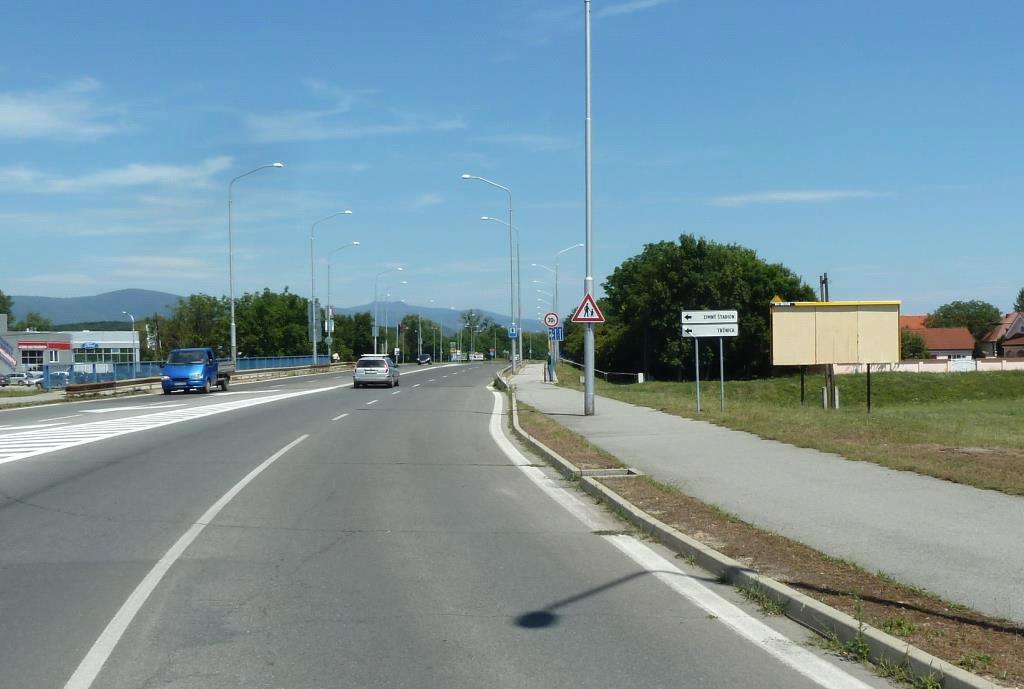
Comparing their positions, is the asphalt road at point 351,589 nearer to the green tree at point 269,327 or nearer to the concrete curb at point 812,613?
the concrete curb at point 812,613

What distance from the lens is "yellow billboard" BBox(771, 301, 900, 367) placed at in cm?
3300

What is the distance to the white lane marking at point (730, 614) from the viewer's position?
5430mm

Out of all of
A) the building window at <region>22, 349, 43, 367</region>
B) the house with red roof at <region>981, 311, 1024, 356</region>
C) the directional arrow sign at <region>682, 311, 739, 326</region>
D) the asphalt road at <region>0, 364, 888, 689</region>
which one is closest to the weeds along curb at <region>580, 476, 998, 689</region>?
the asphalt road at <region>0, 364, 888, 689</region>

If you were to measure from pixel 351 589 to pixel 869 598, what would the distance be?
3751 mm

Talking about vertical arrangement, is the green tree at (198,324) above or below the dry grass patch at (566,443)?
above

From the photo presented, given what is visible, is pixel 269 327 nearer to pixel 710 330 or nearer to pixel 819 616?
pixel 710 330

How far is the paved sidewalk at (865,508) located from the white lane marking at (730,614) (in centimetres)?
130

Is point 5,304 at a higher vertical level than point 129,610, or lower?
higher

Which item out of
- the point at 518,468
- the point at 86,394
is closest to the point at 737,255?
the point at 86,394

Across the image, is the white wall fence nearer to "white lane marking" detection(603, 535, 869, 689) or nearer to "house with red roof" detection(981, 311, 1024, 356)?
"white lane marking" detection(603, 535, 869, 689)

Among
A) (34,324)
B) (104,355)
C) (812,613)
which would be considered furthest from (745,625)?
(34,324)

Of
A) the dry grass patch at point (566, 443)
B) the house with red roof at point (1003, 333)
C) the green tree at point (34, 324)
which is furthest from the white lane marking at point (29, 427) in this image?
the green tree at point (34, 324)

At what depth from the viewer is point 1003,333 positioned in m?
153

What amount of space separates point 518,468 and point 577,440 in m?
3.05
